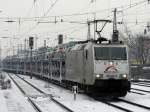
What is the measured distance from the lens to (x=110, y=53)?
2519cm

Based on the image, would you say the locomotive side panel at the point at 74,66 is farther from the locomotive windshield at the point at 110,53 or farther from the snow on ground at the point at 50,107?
the snow on ground at the point at 50,107

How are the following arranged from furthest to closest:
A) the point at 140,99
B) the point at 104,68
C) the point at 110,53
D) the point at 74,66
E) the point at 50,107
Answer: the point at 74,66
the point at 140,99
the point at 110,53
the point at 104,68
the point at 50,107

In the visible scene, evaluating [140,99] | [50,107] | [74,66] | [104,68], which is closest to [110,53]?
[104,68]

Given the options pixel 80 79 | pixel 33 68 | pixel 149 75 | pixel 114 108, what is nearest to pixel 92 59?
pixel 80 79

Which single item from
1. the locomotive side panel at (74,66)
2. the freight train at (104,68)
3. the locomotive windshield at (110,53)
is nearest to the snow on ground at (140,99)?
the freight train at (104,68)

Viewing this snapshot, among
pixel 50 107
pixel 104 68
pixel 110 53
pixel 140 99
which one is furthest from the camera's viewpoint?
pixel 140 99

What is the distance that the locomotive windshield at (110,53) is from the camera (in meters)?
25.0

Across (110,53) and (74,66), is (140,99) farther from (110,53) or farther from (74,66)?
(74,66)

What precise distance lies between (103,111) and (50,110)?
248 centimetres

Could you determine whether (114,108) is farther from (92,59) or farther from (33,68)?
(33,68)

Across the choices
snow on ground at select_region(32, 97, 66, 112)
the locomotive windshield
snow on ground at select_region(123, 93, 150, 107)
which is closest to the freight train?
the locomotive windshield

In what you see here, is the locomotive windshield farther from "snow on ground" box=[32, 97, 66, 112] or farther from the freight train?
"snow on ground" box=[32, 97, 66, 112]

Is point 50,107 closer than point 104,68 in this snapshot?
Yes

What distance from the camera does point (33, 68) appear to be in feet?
216
